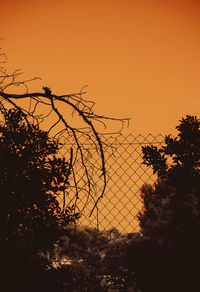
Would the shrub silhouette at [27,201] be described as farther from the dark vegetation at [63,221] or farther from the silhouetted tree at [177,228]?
the silhouetted tree at [177,228]

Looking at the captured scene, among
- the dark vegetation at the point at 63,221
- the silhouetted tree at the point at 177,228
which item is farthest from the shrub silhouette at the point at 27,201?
the silhouetted tree at the point at 177,228

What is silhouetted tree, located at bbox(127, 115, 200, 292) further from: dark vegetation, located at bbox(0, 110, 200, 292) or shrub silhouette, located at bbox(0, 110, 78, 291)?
shrub silhouette, located at bbox(0, 110, 78, 291)

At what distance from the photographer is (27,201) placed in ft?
5.38

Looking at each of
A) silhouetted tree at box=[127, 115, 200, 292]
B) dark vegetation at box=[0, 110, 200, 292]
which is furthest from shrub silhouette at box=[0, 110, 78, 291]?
silhouetted tree at box=[127, 115, 200, 292]

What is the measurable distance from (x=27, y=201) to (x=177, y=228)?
3.17 ft

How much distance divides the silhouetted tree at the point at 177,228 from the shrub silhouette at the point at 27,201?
595mm

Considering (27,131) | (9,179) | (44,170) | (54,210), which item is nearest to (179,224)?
(54,210)

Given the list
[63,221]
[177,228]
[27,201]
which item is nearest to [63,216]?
[63,221]

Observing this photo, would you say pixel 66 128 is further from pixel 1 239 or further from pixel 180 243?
pixel 180 243

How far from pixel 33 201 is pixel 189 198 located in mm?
1016

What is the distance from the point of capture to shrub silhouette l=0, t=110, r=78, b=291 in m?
1.49

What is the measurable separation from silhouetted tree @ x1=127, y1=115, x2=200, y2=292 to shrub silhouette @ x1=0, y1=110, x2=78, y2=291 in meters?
0.59

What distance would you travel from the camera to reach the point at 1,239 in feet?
4.98

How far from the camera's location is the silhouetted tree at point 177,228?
1.25 m
